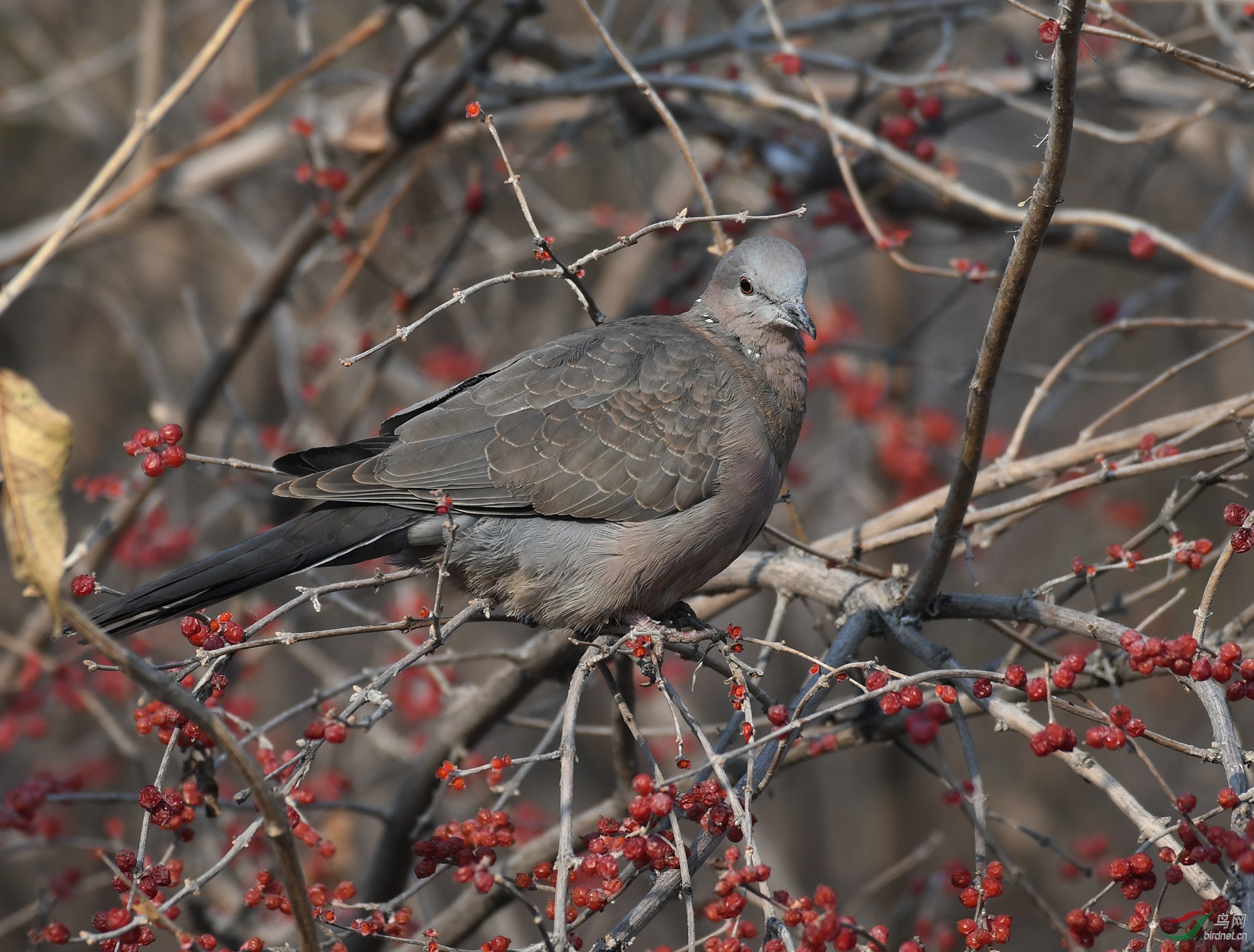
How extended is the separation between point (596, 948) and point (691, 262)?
4406mm

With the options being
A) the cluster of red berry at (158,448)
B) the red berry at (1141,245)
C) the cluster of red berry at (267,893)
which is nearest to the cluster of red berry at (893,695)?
the cluster of red berry at (267,893)

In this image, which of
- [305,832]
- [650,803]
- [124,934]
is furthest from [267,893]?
[650,803]

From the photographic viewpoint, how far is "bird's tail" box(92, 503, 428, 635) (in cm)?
288

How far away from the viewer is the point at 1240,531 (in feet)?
7.93

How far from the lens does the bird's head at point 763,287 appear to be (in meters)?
3.73

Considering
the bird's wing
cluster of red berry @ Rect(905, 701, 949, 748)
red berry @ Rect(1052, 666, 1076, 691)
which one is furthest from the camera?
the bird's wing

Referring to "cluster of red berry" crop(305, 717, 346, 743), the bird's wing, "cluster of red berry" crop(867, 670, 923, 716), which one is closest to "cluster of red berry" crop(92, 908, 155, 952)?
"cluster of red berry" crop(305, 717, 346, 743)

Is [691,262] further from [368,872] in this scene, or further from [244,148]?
[368,872]

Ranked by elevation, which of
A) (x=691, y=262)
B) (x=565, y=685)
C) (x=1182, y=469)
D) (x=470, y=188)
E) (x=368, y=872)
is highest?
(x=470, y=188)

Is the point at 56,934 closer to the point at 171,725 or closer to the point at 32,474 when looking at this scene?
the point at 171,725

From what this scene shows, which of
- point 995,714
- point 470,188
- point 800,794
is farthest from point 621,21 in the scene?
point 995,714

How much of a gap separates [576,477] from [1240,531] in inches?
74.1

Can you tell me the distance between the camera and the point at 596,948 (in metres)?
2.16

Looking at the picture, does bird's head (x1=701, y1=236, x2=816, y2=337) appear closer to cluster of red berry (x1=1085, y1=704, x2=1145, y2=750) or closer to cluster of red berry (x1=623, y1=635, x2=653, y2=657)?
cluster of red berry (x1=623, y1=635, x2=653, y2=657)
